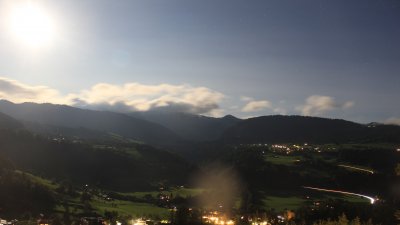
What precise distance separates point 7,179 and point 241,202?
3749 inches

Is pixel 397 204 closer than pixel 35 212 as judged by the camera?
No

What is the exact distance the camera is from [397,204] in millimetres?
168625

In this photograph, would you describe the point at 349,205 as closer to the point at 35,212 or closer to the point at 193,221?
the point at 193,221

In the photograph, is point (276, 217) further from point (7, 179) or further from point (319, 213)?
point (7, 179)

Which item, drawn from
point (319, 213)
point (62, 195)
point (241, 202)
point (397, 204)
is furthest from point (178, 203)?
point (397, 204)

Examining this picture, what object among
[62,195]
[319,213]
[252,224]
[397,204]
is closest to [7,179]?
[62,195]

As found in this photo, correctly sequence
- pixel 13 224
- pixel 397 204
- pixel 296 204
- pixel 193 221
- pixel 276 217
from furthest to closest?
pixel 296 204, pixel 397 204, pixel 276 217, pixel 193 221, pixel 13 224

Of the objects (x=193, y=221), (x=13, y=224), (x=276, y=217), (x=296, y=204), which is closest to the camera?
(x=13, y=224)

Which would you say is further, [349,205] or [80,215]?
[349,205]

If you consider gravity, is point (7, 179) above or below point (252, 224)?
above

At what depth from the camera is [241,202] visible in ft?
648

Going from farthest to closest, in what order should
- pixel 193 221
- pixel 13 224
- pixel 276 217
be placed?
pixel 276 217
pixel 193 221
pixel 13 224

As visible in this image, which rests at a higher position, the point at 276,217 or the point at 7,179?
the point at 7,179

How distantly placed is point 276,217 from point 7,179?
9738 centimetres
